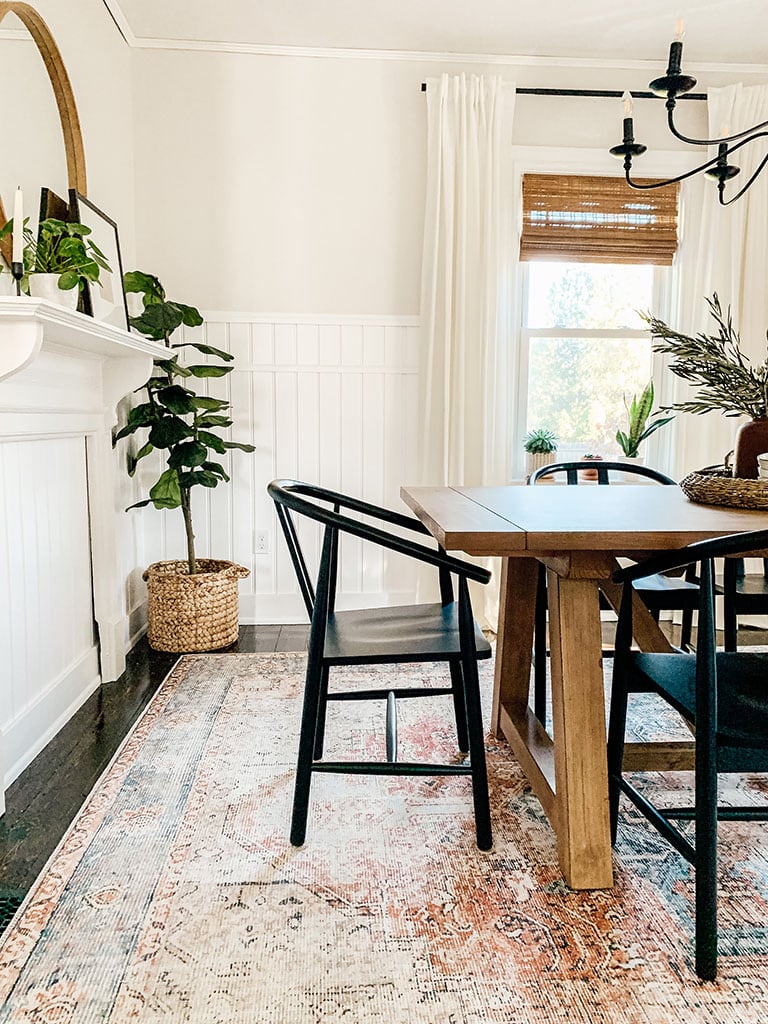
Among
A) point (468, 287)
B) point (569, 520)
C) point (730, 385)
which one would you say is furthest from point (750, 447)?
point (468, 287)

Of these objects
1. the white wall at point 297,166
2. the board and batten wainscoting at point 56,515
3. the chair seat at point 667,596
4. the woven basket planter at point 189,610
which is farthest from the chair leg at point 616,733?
the white wall at point 297,166

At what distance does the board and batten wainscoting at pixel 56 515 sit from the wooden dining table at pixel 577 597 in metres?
1.07

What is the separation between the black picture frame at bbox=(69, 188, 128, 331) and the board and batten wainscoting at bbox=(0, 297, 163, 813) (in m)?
0.16

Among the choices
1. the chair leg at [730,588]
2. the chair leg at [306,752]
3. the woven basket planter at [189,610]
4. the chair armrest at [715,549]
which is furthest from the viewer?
the woven basket planter at [189,610]

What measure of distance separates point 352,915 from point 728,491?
4.20 feet

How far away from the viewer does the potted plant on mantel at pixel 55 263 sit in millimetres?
2051

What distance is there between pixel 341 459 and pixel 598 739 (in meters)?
2.28

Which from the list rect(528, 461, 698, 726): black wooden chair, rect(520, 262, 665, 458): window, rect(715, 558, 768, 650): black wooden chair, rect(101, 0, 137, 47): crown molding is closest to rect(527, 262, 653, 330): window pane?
rect(520, 262, 665, 458): window

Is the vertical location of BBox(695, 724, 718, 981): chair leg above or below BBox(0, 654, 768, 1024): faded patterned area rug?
above

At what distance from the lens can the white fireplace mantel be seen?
1.82 meters

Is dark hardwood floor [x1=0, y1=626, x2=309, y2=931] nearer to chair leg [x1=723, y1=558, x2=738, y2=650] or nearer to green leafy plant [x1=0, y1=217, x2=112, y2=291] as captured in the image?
green leafy plant [x1=0, y1=217, x2=112, y2=291]

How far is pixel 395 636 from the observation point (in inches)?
72.6

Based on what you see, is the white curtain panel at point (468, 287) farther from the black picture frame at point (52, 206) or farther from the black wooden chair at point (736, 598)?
the black picture frame at point (52, 206)

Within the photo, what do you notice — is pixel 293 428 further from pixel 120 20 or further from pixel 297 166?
pixel 120 20
